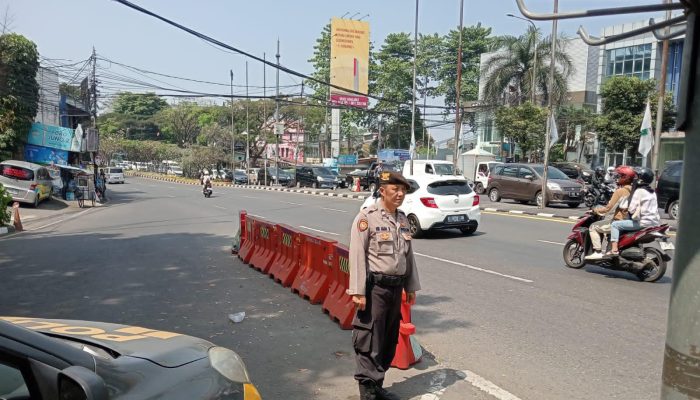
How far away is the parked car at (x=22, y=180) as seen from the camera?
19917 mm

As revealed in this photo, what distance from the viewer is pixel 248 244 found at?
955 centimetres

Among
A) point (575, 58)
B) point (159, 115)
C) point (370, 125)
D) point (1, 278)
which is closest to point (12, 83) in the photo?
point (1, 278)

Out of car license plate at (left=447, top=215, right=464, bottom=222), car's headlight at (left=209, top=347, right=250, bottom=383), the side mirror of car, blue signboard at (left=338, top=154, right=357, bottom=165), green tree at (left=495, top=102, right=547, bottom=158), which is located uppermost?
green tree at (left=495, top=102, right=547, bottom=158)

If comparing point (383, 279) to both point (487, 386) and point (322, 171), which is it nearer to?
point (487, 386)

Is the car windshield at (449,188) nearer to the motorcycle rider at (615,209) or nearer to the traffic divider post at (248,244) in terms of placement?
the motorcycle rider at (615,209)

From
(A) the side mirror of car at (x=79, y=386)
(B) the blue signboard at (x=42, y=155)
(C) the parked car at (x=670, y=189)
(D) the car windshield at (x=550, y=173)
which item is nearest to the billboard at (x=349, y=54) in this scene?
(B) the blue signboard at (x=42, y=155)

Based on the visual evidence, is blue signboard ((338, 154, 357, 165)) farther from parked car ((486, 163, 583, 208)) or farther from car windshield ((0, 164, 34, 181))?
car windshield ((0, 164, 34, 181))

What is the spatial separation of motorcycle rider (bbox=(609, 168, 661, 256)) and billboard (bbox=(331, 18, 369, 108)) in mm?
38694

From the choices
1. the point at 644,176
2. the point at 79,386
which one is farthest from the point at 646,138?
the point at 79,386

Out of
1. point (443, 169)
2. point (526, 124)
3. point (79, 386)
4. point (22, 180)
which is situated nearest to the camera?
point (79, 386)

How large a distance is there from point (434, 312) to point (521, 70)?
34998 mm

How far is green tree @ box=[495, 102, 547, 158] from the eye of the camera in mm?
34503

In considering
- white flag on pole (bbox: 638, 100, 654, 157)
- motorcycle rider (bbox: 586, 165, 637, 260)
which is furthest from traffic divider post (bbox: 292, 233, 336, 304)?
white flag on pole (bbox: 638, 100, 654, 157)

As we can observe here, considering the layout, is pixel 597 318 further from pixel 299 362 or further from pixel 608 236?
pixel 299 362
